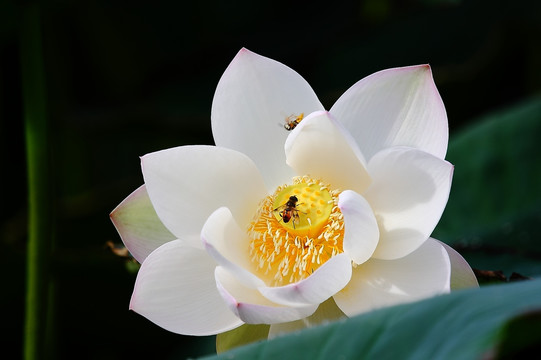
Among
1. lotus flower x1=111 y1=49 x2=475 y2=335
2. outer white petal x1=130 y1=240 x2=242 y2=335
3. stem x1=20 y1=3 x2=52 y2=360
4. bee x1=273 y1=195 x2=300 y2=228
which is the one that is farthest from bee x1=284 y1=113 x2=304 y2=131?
stem x1=20 y1=3 x2=52 y2=360

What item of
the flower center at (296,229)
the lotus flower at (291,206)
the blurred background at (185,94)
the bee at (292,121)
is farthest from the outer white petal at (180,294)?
the blurred background at (185,94)

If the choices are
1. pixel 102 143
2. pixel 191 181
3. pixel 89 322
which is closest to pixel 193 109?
pixel 102 143

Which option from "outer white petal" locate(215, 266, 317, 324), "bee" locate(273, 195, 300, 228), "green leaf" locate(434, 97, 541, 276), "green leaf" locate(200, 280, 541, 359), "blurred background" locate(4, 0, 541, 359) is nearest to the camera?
"green leaf" locate(200, 280, 541, 359)

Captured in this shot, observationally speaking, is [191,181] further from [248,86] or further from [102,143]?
[102,143]

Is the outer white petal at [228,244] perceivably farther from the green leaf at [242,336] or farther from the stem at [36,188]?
the stem at [36,188]

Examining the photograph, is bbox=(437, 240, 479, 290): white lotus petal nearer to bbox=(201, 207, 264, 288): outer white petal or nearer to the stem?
bbox=(201, 207, 264, 288): outer white petal

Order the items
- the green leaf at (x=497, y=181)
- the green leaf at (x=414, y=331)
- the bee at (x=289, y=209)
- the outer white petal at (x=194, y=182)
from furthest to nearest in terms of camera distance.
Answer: the green leaf at (x=497, y=181)
the bee at (x=289, y=209)
the outer white petal at (x=194, y=182)
the green leaf at (x=414, y=331)
